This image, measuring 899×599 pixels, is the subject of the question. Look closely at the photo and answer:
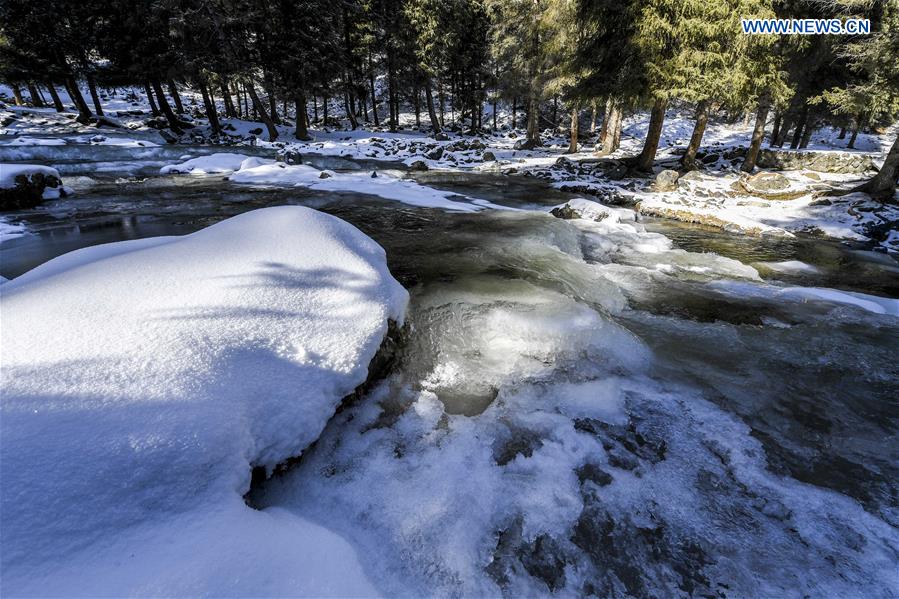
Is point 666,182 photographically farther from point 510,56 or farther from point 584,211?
point 510,56

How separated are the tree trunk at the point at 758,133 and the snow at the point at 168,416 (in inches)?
653

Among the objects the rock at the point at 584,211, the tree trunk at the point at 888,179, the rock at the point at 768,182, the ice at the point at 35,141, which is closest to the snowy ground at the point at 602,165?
the ice at the point at 35,141

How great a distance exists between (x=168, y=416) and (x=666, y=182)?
48.6ft

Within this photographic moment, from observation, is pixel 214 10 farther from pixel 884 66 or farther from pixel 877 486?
pixel 877 486

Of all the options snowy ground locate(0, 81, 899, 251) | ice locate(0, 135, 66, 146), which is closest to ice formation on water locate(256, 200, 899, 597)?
snowy ground locate(0, 81, 899, 251)

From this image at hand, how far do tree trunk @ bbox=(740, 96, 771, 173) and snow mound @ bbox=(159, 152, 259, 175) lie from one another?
768 inches

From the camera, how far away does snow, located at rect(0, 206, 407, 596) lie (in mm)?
1571

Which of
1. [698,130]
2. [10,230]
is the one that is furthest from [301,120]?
[698,130]

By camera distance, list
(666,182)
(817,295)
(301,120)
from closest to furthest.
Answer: (817,295) → (666,182) → (301,120)

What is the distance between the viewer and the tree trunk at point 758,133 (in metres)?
13.5

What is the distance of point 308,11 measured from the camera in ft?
80.0

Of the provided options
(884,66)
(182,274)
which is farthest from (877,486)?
(884,66)

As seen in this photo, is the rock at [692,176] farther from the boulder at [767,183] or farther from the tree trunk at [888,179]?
the tree trunk at [888,179]

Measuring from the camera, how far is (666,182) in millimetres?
13094
